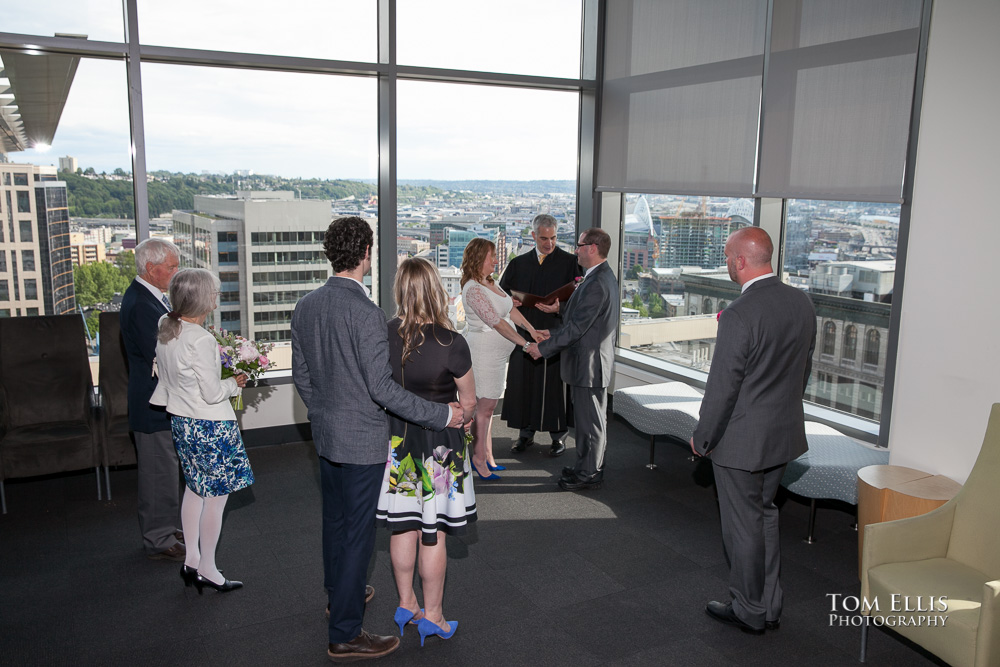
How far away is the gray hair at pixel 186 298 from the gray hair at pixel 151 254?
18.8 inches

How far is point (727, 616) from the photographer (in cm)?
351

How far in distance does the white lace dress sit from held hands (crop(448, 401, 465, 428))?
1.84 m

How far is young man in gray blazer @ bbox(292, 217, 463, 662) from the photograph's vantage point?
9.33 feet

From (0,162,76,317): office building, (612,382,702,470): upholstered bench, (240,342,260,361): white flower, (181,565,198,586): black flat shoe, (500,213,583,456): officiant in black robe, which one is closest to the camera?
(181,565,198,586): black flat shoe

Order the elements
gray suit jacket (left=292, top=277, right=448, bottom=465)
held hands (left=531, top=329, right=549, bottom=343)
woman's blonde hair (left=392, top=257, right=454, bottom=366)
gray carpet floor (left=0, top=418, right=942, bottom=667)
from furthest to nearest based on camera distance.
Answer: held hands (left=531, top=329, right=549, bottom=343) < gray carpet floor (left=0, top=418, right=942, bottom=667) < woman's blonde hair (left=392, top=257, right=454, bottom=366) < gray suit jacket (left=292, top=277, right=448, bottom=465)

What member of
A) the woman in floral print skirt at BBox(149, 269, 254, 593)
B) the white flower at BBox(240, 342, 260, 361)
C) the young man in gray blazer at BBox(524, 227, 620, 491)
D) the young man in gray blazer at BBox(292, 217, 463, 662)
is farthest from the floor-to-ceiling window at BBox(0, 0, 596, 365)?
the young man in gray blazer at BBox(292, 217, 463, 662)

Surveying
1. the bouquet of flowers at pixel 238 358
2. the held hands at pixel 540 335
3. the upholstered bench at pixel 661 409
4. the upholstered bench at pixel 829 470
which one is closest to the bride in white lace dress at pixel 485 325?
the held hands at pixel 540 335

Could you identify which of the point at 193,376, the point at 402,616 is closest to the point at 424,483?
the point at 402,616

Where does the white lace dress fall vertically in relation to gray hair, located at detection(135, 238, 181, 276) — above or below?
below

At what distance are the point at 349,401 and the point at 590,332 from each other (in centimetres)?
238

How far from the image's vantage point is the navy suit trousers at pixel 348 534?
2998 millimetres

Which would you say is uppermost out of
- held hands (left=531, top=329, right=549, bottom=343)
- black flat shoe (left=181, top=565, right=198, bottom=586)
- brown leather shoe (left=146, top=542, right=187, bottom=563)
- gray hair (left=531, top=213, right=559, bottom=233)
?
gray hair (left=531, top=213, right=559, bottom=233)

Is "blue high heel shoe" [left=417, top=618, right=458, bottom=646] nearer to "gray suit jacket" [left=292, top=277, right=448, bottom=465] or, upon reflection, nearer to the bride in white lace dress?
"gray suit jacket" [left=292, top=277, right=448, bottom=465]

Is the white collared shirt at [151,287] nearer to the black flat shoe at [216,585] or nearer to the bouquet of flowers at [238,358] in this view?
the bouquet of flowers at [238,358]
